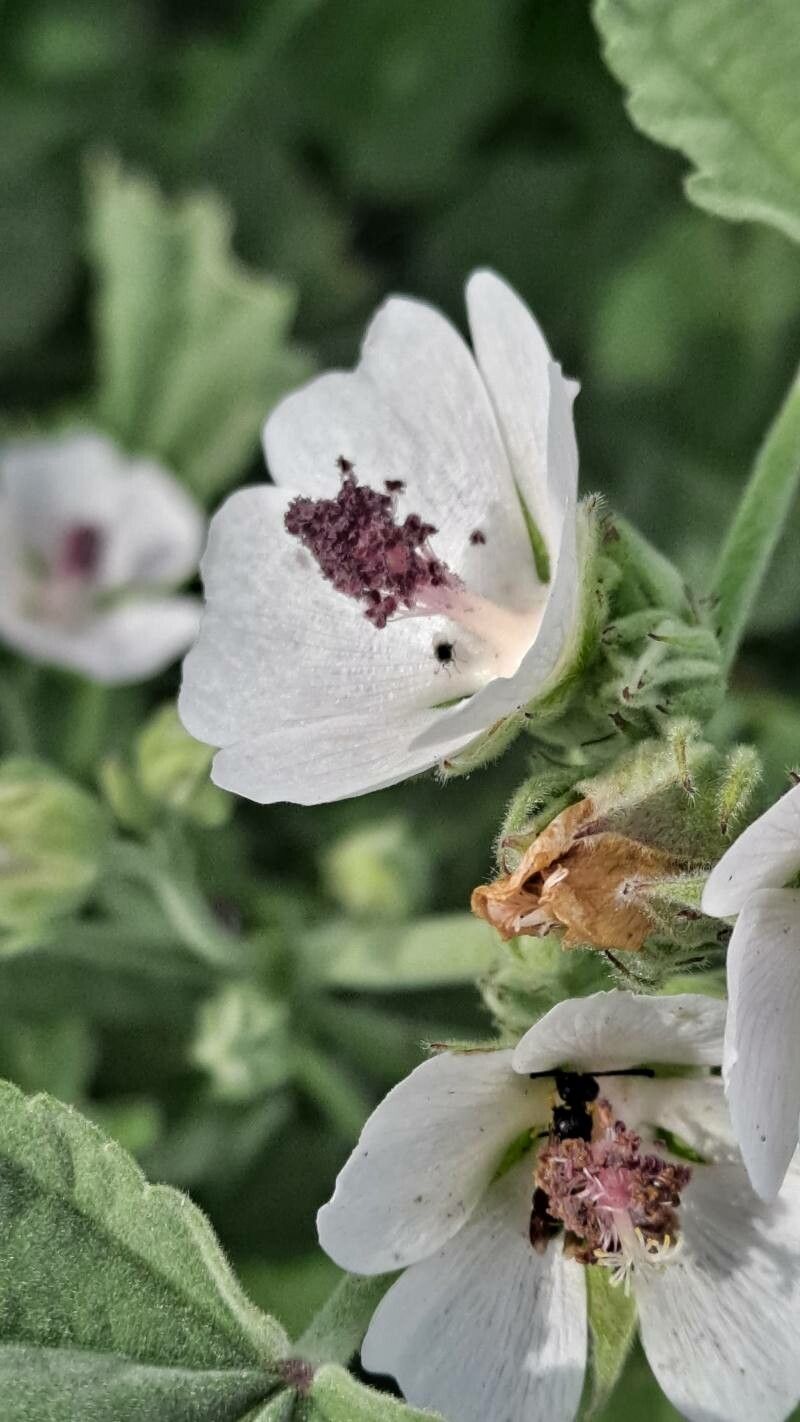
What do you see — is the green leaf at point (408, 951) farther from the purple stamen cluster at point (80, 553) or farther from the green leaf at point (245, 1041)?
the purple stamen cluster at point (80, 553)

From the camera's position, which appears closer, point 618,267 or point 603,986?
point 603,986

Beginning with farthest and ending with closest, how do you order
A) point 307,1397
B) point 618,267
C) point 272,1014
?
point 618,267
point 272,1014
point 307,1397

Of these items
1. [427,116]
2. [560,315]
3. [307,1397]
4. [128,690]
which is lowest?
[128,690]

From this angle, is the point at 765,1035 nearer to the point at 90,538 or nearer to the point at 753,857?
the point at 753,857

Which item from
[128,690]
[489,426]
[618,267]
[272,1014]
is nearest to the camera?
[489,426]

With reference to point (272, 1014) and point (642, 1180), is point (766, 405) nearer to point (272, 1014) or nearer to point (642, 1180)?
point (272, 1014)

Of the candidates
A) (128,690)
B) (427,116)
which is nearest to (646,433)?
(427,116)

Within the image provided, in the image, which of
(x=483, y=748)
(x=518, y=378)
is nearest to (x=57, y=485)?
(x=518, y=378)

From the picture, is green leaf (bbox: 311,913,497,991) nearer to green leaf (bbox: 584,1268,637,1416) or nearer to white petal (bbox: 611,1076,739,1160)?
white petal (bbox: 611,1076,739,1160)
